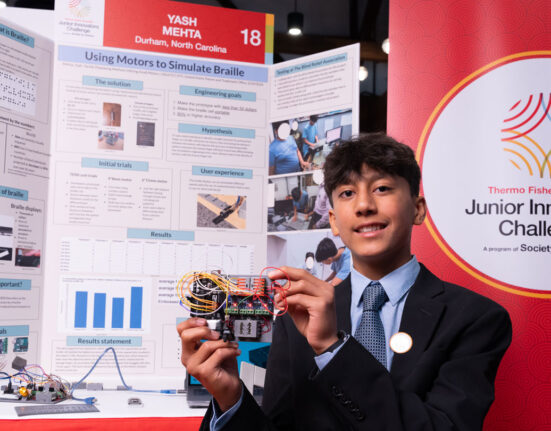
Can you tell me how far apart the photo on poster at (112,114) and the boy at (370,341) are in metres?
1.57

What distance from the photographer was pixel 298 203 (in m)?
2.70

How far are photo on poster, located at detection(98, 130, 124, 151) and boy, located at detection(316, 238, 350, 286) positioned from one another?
3.81 feet

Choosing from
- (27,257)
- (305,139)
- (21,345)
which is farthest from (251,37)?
(21,345)

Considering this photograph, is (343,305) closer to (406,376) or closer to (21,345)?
(406,376)

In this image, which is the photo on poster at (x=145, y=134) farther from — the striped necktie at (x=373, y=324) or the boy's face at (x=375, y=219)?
the striped necktie at (x=373, y=324)

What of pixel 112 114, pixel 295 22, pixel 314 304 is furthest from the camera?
pixel 295 22

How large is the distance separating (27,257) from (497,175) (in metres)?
2.17

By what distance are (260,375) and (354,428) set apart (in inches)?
37.8

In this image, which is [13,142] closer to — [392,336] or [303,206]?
[303,206]

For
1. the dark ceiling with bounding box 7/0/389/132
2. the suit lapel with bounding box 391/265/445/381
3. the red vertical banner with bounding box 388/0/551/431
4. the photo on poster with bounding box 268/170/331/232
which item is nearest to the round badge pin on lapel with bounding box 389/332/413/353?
the suit lapel with bounding box 391/265/445/381

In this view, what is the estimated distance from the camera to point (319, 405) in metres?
1.23

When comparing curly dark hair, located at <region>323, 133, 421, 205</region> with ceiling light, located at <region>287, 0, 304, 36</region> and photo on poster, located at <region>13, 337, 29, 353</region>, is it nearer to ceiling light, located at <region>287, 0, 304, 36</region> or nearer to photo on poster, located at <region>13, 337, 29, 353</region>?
ceiling light, located at <region>287, 0, 304, 36</region>

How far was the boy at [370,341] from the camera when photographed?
1.07 meters

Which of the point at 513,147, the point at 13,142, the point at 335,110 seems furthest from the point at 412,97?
the point at 13,142
